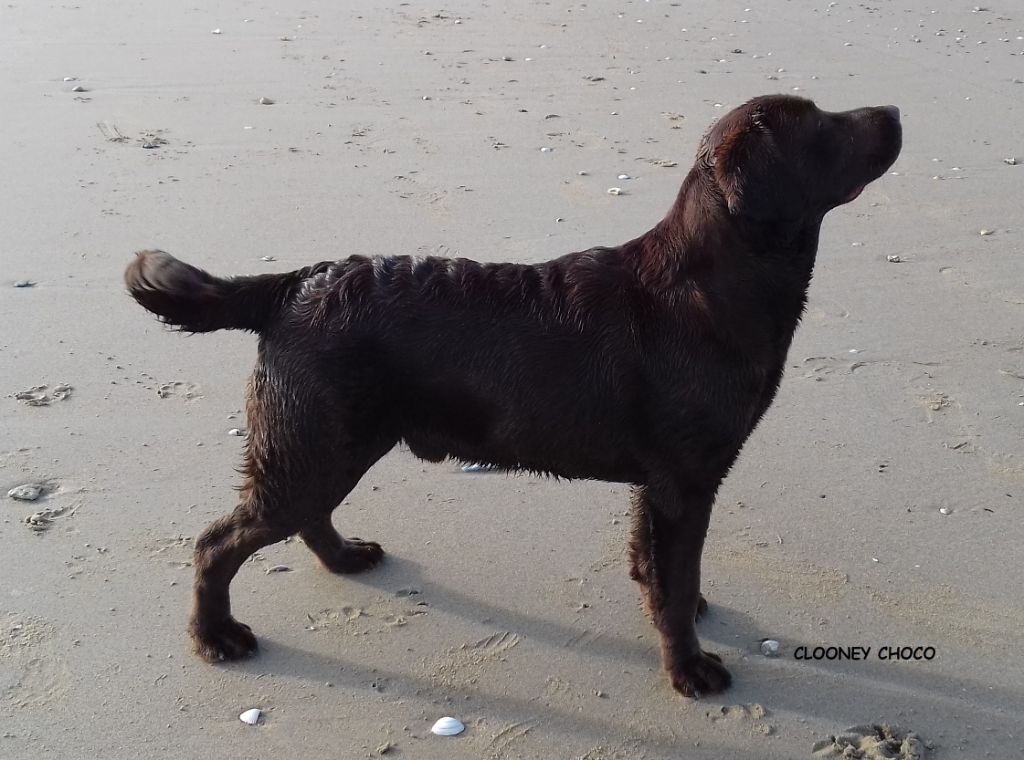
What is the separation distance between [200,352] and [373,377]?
2.06 meters

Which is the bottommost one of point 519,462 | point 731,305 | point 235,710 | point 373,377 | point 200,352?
point 235,710

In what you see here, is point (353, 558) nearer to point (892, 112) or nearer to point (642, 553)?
point (642, 553)

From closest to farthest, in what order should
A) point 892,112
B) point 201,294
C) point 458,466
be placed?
point 201,294, point 892,112, point 458,466

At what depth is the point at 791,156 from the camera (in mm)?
3096

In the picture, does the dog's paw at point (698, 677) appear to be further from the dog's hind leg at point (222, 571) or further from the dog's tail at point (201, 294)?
the dog's tail at point (201, 294)

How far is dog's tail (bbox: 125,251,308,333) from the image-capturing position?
3.14 meters

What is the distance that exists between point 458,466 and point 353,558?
715 mm

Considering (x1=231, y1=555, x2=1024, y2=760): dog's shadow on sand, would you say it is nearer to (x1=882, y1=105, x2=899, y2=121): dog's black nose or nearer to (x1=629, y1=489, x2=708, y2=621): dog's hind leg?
(x1=629, y1=489, x2=708, y2=621): dog's hind leg

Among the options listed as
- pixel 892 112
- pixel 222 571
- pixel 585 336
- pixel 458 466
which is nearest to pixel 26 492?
pixel 222 571

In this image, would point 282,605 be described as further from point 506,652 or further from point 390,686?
point 506,652

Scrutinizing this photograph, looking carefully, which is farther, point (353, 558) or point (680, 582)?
point (353, 558)

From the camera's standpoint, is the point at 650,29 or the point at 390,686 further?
the point at 650,29

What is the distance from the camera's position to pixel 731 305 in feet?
10.4

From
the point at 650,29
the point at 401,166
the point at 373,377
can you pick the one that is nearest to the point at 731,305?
the point at 373,377
